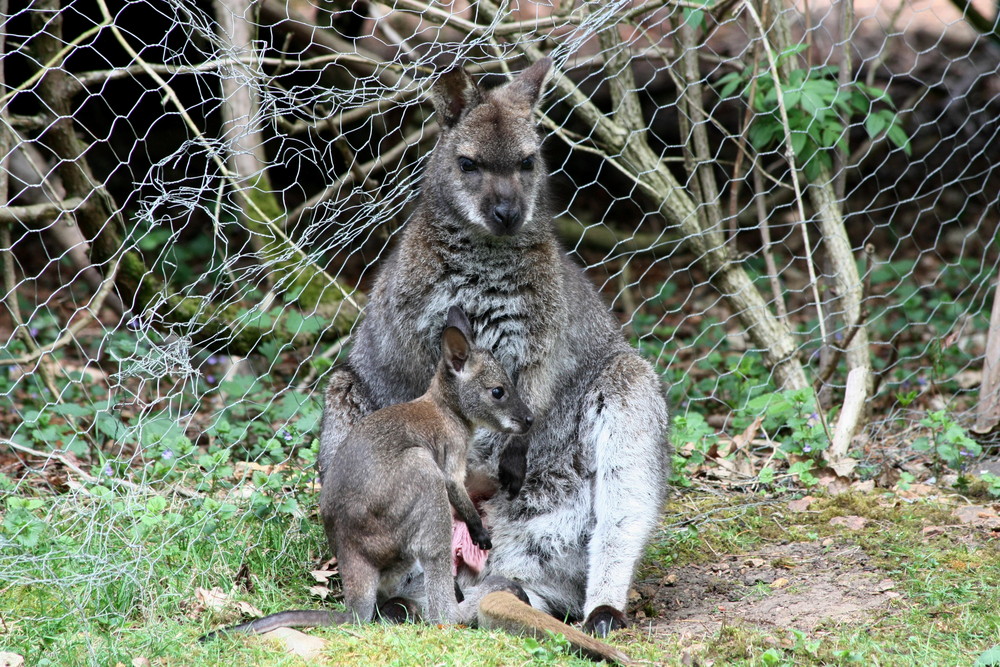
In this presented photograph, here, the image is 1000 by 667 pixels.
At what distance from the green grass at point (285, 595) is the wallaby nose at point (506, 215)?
161 centimetres

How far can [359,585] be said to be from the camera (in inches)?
148

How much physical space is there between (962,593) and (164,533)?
10.3 feet

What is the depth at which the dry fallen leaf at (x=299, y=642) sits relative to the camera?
3439 mm

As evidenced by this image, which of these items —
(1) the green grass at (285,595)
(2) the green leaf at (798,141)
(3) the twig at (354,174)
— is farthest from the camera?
(2) the green leaf at (798,141)

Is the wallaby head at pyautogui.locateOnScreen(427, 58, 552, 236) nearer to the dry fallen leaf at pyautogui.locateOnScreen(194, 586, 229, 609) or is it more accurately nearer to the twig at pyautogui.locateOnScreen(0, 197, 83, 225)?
the dry fallen leaf at pyautogui.locateOnScreen(194, 586, 229, 609)

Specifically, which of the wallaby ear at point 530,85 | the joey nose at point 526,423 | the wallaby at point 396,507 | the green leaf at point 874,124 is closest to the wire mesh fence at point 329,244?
the green leaf at point 874,124

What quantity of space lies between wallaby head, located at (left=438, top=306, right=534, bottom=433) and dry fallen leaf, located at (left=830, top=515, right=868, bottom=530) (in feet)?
5.88

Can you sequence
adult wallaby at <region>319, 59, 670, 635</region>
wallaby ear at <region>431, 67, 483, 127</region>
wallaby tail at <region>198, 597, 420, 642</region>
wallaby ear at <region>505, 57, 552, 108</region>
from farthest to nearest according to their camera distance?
1. wallaby ear at <region>505, 57, 552, 108</region>
2. wallaby ear at <region>431, 67, 483, 127</region>
3. adult wallaby at <region>319, 59, 670, 635</region>
4. wallaby tail at <region>198, 597, 420, 642</region>

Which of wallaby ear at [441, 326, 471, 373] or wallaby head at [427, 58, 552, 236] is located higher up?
wallaby head at [427, 58, 552, 236]

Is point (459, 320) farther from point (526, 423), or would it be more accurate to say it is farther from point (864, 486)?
point (864, 486)

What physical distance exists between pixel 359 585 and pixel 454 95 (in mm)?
2112

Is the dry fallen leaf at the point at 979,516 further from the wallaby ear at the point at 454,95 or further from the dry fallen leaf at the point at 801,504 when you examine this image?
the wallaby ear at the point at 454,95

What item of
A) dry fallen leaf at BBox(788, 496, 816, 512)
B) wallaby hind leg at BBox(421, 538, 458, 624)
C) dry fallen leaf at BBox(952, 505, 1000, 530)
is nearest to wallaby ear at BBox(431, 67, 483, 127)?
wallaby hind leg at BBox(421, 538, 458, 624)

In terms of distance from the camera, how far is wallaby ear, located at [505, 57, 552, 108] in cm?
459
